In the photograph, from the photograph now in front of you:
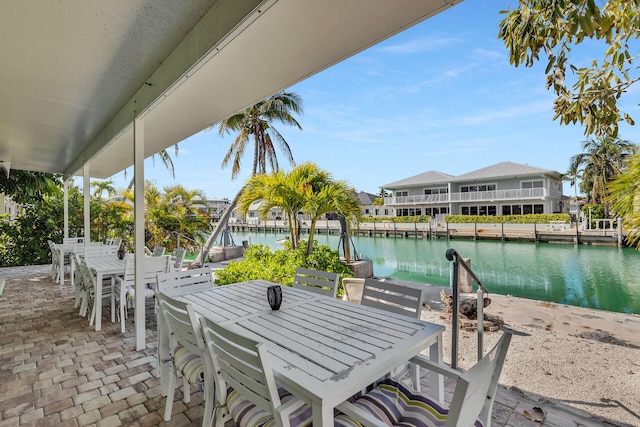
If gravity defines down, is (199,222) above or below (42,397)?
above

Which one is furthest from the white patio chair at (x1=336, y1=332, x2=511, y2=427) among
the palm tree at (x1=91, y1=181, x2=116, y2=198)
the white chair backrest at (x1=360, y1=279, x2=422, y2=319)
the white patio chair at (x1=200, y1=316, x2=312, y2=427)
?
the palm tree at (x1=91, y1=181, x2=116, y2=198)

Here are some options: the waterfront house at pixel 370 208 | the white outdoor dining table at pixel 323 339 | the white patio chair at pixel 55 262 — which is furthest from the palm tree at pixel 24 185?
the waterfront house at pixel 370 208

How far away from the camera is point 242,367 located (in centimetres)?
137

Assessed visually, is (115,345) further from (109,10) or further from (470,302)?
(470,302)

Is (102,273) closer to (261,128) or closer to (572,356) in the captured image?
(572,356)

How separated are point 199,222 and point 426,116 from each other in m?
24.5

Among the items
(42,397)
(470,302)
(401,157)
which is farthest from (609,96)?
(401,157)

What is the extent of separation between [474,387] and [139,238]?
11.2 feet

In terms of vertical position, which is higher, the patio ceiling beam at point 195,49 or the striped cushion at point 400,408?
the patio ceiling beam at point 195,49

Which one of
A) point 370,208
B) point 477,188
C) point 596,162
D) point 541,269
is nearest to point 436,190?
point 477,188

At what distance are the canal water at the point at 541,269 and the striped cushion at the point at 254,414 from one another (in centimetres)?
918

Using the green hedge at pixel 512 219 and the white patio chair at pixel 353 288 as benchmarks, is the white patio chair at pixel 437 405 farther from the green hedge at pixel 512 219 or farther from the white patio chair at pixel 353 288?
the green hedge at pixel 512 219

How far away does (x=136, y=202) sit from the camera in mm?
3332

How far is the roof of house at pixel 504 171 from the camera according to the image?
23.3 metres
